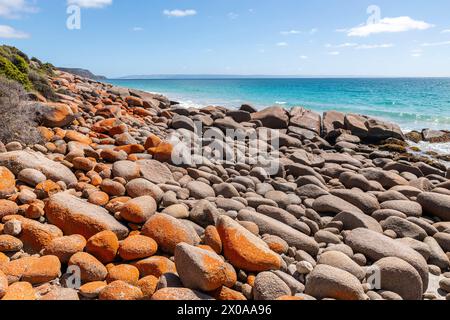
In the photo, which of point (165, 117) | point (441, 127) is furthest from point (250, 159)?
point (441, 127)

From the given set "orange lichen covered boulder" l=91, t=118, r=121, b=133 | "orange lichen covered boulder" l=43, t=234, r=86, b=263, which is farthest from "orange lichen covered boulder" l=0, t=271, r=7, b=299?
"orange lichen covered boulder" l=91, t=118, r=121, b=133

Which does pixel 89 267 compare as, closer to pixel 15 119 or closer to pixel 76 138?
pixel 15 119

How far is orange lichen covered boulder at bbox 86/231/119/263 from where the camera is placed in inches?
128

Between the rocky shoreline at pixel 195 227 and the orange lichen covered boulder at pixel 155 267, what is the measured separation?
11 millimetres

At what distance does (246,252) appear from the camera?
3436 mm

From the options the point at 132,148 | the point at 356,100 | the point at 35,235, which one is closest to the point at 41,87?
the point at 132,148

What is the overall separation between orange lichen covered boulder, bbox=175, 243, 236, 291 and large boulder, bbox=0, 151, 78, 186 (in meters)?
2.57

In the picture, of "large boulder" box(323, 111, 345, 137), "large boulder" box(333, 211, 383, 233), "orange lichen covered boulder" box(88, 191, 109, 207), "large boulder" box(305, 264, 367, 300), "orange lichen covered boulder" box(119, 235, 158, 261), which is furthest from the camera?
"large boulder" box(323, 111, 345, 137)

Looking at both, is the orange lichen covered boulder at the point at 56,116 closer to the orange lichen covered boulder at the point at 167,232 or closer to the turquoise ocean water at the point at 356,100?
the orange lichen covered boulder at the point at 167,232

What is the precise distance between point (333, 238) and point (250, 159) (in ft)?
13.1

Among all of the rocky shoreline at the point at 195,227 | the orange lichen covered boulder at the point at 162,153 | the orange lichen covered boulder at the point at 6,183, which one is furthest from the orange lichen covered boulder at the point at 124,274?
the orange lichen covered boulder at the point at 162,153

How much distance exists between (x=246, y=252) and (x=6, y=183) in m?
3.04

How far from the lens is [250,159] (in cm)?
830

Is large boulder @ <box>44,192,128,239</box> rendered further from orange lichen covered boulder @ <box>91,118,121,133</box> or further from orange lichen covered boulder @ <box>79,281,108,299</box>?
orange lichen covered boulder @ <box>91,118,121,133</box>
